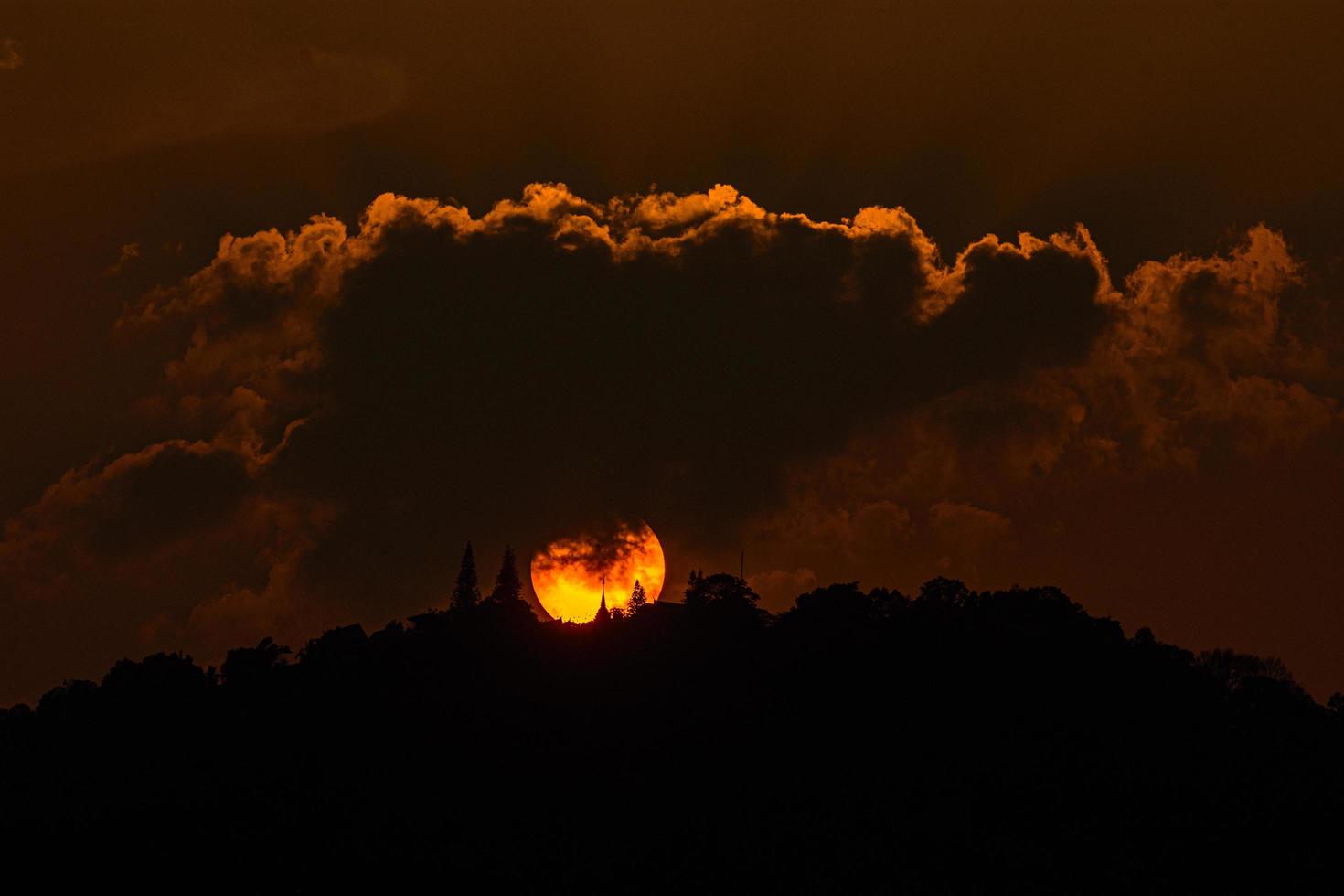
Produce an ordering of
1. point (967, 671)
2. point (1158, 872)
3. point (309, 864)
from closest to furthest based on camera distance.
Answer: point (1158, 872) → point (309, 864) → point (967, 671)

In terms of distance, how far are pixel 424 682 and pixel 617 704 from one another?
1618cm

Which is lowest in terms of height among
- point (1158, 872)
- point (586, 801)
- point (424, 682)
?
point (1158, 872)

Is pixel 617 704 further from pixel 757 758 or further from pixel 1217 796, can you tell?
pixel 1217 796

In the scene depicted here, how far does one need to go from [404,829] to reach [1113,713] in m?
49.3

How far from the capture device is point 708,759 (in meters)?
170

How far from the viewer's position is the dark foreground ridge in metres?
152

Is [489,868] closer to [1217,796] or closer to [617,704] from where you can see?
[617,704]

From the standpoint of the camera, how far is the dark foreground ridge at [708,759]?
15162 centimetres

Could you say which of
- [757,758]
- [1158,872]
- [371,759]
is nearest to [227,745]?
[371,759]

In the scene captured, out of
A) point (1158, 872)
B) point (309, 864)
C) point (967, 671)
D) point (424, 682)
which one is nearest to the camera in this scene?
point (1158, 872)

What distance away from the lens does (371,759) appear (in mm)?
175250

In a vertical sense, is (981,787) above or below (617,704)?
below

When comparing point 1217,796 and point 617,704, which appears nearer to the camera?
point 1217,796

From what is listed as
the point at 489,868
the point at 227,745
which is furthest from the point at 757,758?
the point at 227,745
